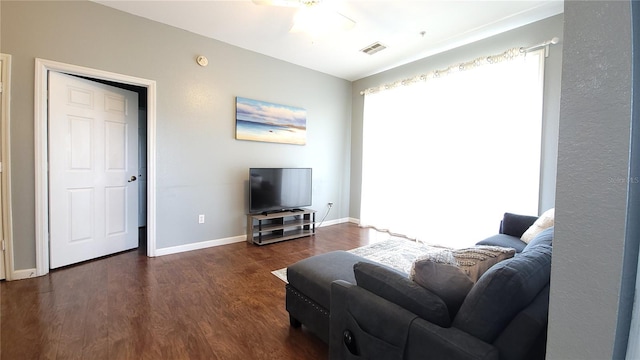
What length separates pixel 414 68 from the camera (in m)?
4.00

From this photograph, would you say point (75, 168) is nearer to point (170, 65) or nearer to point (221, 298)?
point (170, 65)

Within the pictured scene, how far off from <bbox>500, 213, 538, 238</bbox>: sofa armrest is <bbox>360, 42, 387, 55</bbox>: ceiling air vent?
265 centimetres

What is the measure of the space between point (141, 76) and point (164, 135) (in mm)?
691

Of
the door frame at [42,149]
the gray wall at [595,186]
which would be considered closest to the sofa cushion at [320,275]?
the gray wall at [595,186]

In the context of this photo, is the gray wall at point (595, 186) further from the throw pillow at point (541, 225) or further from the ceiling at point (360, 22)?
the ceiling at point (360, 22)

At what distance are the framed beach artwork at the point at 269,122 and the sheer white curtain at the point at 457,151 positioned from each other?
A: 130 cm

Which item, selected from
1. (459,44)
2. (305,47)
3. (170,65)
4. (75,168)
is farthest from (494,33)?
(75,168)

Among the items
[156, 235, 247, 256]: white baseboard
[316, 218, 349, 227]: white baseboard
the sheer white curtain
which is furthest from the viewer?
[316, 218, 349, 227]: white baseboard

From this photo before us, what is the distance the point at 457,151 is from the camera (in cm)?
347

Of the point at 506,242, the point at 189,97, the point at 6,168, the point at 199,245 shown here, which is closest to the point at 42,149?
the point at 6,168

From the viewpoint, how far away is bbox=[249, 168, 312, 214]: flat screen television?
12.2ft

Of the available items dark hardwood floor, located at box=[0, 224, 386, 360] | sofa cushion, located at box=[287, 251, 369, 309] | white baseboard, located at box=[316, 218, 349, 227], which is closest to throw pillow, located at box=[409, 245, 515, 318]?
sofa cushion, located at box=[287, 251, 369, 309]

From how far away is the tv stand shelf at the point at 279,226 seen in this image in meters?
3.71

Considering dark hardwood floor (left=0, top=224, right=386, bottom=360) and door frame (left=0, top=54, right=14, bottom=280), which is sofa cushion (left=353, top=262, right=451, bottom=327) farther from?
door frame (left=0, top=54, right=14, bottom=280)
